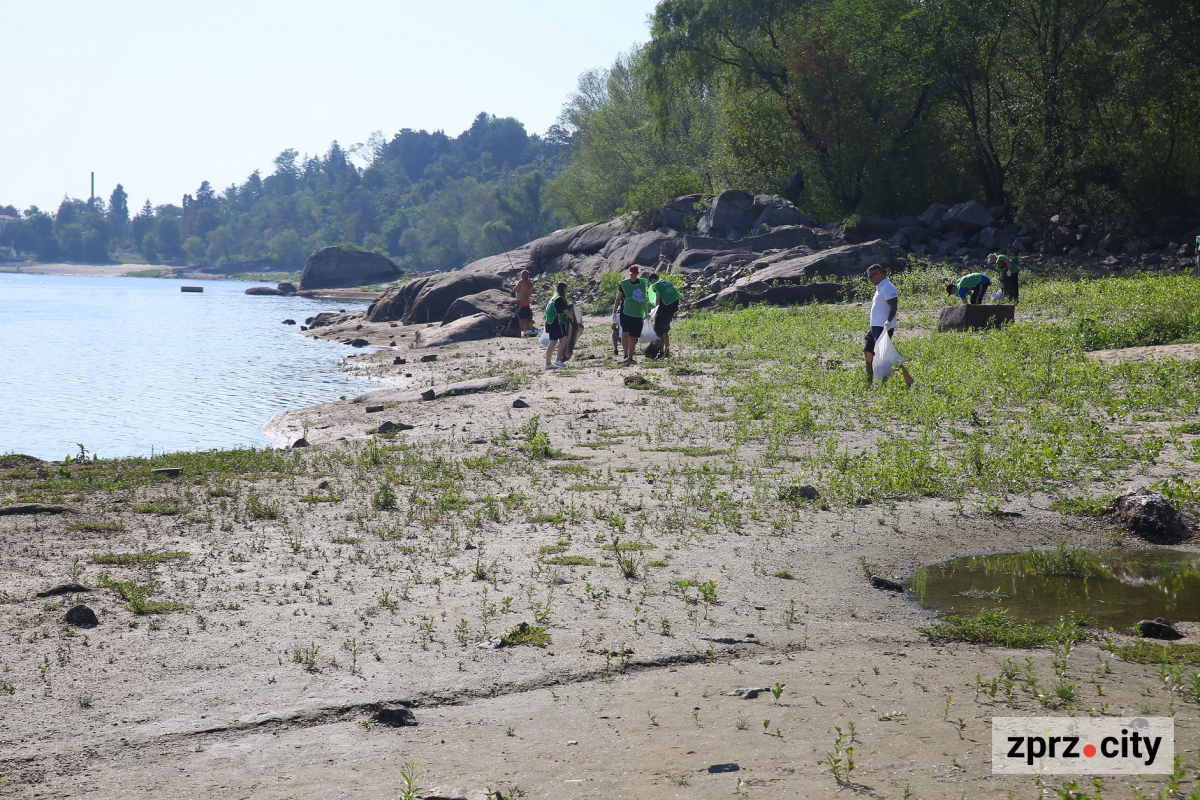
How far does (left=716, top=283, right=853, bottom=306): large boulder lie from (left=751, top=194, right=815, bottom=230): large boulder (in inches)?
315

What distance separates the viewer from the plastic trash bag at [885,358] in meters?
13.6

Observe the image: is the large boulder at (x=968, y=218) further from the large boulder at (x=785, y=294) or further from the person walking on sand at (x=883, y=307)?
the person walking on sand at (x=883, y=307)

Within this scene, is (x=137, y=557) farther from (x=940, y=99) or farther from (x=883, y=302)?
(x=940, y=99)

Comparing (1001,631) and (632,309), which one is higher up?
(632,309)

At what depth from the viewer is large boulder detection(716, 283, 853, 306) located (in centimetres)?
2800

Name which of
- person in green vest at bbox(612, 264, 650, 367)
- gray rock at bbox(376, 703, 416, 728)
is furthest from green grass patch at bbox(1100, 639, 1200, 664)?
person in green vest at bbox(612, 264, 650, 367)

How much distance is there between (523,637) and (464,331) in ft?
78.6

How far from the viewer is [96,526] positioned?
27.2ft

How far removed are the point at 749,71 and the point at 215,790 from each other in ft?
136

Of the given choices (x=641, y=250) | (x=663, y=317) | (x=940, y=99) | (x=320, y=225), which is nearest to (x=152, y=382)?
(x=663, y=317)

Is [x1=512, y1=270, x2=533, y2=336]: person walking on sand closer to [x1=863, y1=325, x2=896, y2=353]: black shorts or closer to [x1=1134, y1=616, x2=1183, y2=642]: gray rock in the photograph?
[x1=863, y1=325, x2=896, y2=353]: black shorts

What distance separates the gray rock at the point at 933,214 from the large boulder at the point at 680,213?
9.80 meters

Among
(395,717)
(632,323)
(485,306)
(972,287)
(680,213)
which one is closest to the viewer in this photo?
(395,717)

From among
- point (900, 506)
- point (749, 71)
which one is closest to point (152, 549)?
point (900, 506)
